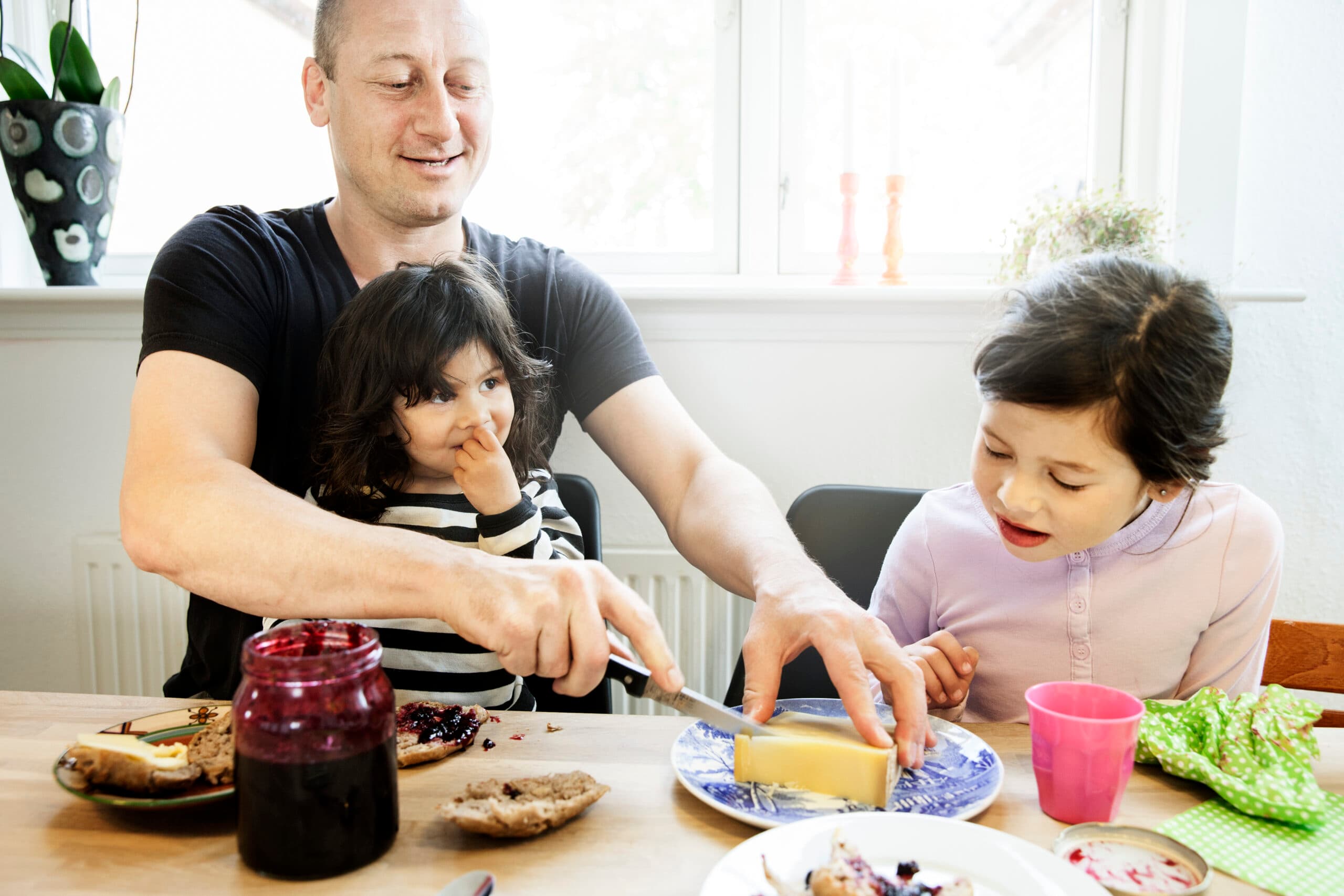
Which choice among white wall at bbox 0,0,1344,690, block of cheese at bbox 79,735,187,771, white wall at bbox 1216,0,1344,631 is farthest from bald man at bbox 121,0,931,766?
white wall at bbox 1216,0,1344,631

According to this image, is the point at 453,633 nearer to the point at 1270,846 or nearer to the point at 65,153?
the point at 1270,846

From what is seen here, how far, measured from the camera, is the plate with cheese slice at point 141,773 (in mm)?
773

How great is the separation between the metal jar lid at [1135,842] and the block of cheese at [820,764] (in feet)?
0.46

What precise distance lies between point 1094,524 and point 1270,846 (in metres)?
0.39

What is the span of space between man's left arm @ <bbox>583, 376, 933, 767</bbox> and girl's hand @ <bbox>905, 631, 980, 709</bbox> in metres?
0.08

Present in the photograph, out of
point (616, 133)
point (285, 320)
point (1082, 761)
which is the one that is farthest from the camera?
point (616, 133)

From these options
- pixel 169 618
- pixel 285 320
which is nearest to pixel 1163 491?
pixel 285 320

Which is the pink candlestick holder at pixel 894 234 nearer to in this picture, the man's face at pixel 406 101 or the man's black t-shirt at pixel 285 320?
the man's black t-shirt at pixel 285 320

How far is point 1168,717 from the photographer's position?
0.92 meters

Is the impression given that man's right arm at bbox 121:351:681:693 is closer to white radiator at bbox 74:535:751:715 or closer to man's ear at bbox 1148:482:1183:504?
man's ear at bbox 1148:482:1183:504

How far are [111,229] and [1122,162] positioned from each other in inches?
89.5

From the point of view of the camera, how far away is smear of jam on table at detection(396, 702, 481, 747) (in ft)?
3.01

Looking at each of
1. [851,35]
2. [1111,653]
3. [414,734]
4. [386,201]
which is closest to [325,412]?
[386,201]

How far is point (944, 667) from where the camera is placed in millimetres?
1095
